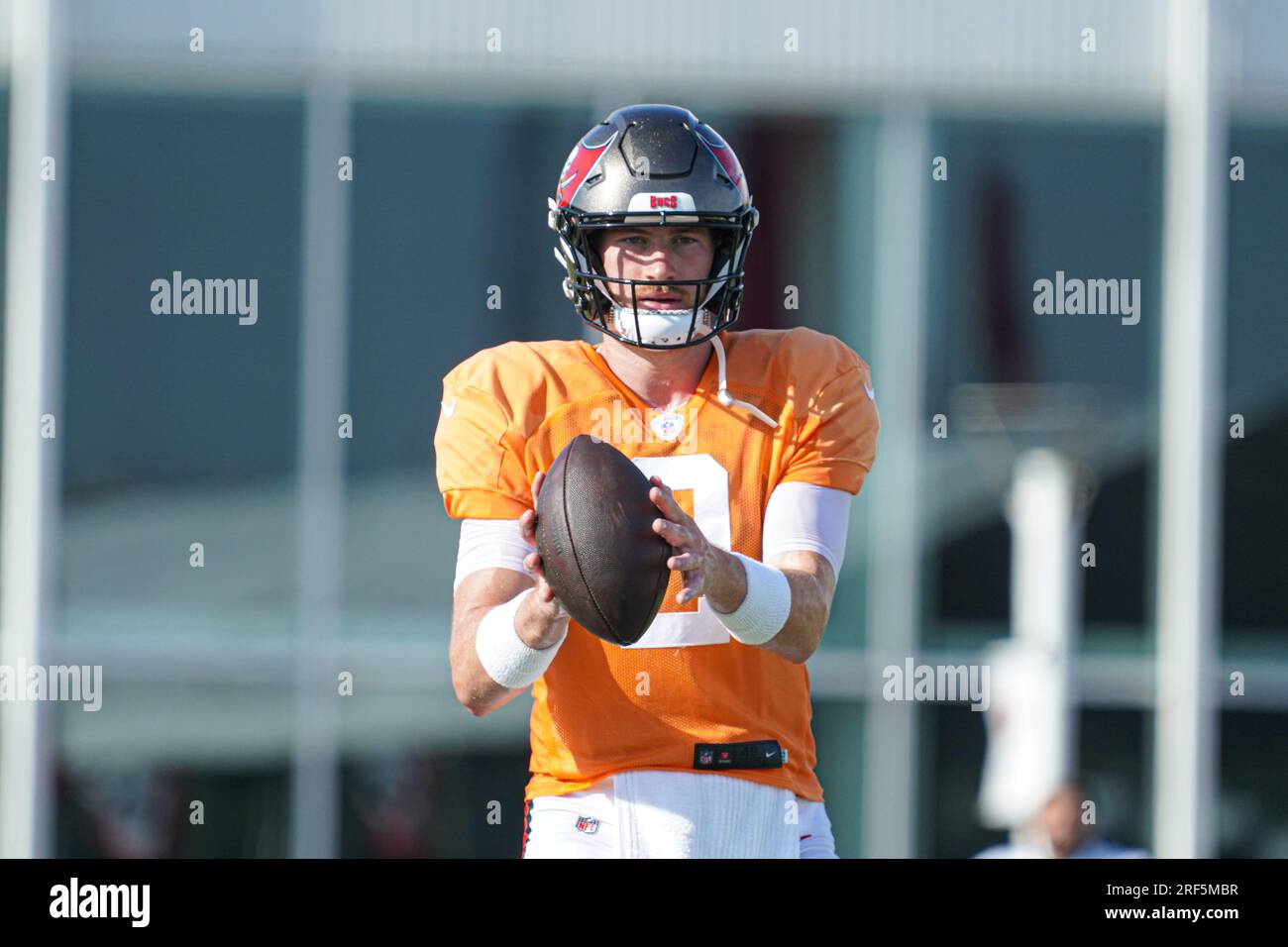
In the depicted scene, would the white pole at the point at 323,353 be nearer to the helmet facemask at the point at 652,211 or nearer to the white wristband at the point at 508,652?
the helmet facemask at the point at 652,211

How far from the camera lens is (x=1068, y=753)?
7199 millimetres

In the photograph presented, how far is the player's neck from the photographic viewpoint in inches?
129

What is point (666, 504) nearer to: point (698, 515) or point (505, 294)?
point (698, 515)

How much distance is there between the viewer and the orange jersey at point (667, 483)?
10.3ft

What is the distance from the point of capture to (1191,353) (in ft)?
24.6

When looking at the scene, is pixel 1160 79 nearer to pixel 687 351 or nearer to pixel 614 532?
pixel 687 351

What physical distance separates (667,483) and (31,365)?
5114 millimetres

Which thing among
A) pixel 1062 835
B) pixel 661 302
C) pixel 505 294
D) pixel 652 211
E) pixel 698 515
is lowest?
pixel 1062 835

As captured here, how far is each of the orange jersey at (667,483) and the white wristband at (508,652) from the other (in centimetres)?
20

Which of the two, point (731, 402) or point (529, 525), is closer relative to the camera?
point (529, 525)

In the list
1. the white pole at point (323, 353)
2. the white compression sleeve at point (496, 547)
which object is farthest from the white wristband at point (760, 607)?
the white pole at point (323, 353)

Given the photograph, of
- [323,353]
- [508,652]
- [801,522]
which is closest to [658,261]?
[801,522]

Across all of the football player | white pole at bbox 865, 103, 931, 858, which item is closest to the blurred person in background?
white pole at bbox 865, 103, 931, 858
